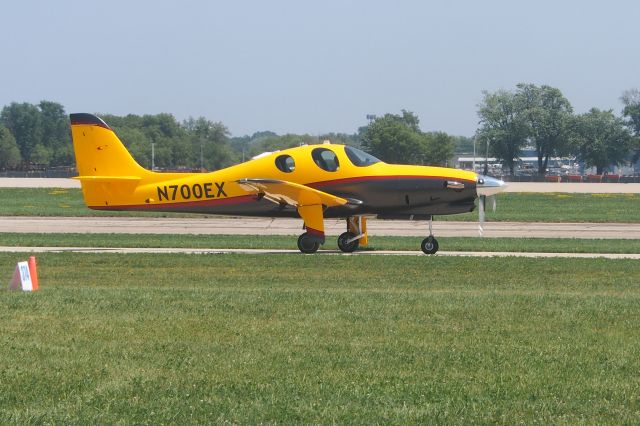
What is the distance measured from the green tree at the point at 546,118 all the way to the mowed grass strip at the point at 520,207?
4625cm

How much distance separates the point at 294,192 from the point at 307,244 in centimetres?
129

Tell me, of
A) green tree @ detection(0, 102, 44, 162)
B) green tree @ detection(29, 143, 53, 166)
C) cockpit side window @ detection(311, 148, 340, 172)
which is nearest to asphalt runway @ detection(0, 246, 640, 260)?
cockpit side window @ detection(311, 148, 340, 172)

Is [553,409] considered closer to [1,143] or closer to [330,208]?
[330,208]

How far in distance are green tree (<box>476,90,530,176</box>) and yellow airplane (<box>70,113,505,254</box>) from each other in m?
76.8

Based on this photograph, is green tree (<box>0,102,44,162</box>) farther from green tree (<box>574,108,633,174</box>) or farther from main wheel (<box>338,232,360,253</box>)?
main wheel (<box>338,232,360,253</box>)

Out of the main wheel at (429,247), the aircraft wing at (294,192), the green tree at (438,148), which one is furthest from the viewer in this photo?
the green tree at (438,148)

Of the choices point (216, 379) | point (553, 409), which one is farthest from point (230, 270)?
point (553, 409)

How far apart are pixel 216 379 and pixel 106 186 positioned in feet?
55.4

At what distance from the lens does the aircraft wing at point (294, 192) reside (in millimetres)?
23172

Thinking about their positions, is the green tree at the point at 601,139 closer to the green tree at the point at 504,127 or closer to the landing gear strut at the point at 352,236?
the green tree at the point at 504,127

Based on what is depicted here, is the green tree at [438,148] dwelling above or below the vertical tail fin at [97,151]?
A: below

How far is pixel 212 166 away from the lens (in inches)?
2559

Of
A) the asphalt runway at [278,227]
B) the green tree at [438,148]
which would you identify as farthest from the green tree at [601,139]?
the asphalt runway at [278,227]

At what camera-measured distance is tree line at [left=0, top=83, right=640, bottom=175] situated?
207ft
